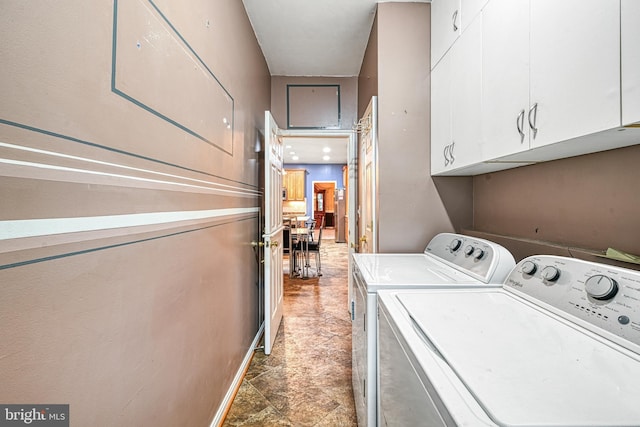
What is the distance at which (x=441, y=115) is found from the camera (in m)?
1.85

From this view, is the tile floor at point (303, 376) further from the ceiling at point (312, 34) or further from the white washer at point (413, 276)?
the ceiling at point (312, 34)

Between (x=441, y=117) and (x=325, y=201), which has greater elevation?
(x=441, y=117)

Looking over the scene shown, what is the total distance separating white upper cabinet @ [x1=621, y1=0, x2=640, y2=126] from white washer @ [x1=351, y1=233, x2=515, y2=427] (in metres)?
0.71

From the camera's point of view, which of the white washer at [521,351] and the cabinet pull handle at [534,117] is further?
the cabinet pull handle at [534,117]

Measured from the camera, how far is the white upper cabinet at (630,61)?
699mm

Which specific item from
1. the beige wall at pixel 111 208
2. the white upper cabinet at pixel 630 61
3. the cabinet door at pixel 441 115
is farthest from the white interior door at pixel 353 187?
the white upper cabinet at pixel 630 61

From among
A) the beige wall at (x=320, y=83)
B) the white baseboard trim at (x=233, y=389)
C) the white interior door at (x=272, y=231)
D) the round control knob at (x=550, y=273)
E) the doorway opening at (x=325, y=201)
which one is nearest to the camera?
the round control knob at (x=550, y=273)

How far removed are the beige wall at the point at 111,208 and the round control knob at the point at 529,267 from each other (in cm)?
136

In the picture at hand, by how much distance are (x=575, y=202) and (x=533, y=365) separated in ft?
3.20

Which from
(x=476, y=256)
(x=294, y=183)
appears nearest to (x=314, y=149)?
(x=294, y=183)

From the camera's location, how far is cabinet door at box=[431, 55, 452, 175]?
5.74 feet

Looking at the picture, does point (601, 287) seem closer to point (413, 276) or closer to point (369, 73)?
point (413, 276)

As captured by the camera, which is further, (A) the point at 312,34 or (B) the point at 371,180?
(A) the point at 312,34

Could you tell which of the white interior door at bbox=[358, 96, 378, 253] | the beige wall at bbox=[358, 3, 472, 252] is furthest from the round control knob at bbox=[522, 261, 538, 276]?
the white interior door at bbox=[358, 96, 378, 253]
